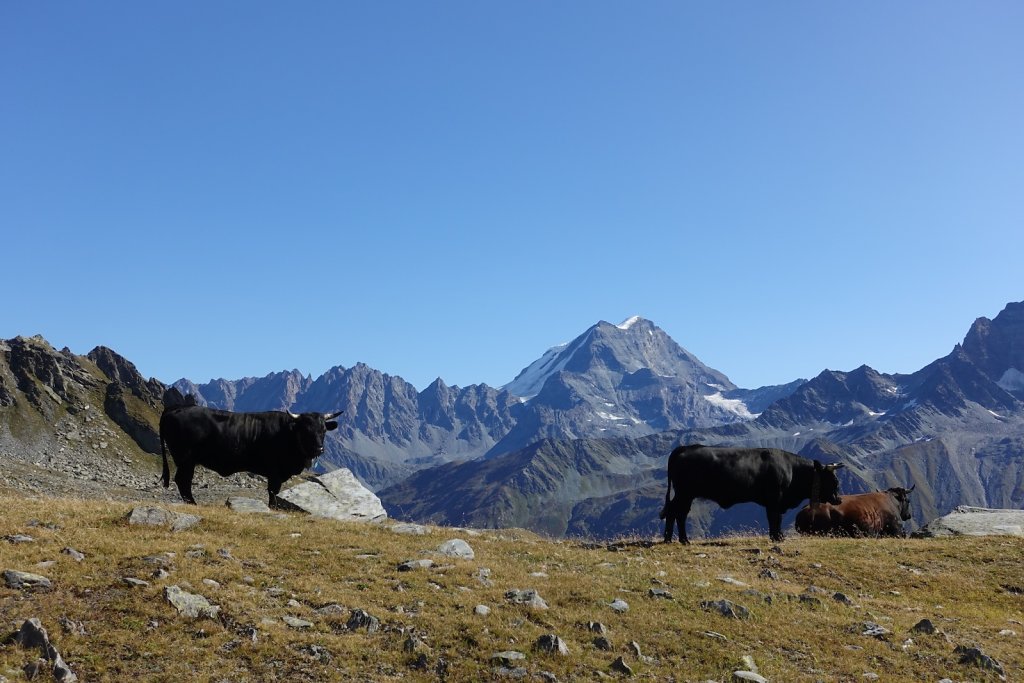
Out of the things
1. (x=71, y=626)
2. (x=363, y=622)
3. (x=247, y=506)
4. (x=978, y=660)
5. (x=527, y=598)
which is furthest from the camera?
(x=247, y=506)

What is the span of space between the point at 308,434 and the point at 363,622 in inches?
525

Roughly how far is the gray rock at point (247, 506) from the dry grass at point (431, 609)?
81.1 inches

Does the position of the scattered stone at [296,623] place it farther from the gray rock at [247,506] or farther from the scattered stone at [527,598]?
the gray rock at [247,506]

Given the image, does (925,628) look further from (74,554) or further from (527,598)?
(74,554)

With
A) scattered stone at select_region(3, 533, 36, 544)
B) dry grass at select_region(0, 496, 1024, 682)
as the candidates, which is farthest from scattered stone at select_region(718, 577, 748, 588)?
scattered stone at select_region(3, 533, 36, 544)

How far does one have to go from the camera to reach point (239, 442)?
2342 centimetres

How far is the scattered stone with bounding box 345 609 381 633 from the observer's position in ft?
37.2

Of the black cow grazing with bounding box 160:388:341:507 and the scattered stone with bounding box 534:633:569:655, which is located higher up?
the black cow grazing with bounding box 160:388:341:507

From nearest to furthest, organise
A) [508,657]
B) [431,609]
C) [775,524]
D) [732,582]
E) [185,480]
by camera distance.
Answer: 1. [508,657]
2. [431,609]
3. [732,582]
4. [185,480]
5. [775,524]

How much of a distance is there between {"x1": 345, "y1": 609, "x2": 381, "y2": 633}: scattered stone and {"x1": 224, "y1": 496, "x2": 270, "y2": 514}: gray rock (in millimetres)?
10170

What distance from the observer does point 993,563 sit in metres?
20.3

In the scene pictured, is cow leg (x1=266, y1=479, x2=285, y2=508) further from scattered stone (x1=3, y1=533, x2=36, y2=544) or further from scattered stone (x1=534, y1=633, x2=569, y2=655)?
scattered stone (x1=534, y1=633, x2=569, y2=655)

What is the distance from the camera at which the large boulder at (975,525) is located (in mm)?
25625

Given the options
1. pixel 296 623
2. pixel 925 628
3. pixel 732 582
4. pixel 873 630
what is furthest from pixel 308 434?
pixel 925 628
